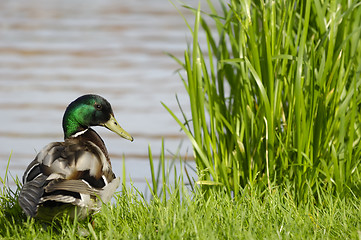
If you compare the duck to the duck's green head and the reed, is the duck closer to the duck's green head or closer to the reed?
the duck's green head

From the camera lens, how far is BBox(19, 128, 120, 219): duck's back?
319 cm

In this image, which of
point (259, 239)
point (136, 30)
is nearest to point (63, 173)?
point (259, 239)

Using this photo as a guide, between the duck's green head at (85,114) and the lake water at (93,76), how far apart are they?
35 cm

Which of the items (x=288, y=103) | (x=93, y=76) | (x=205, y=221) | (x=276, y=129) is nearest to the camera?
(x=205, y=221)

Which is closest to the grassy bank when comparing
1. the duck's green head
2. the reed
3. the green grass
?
the green grass

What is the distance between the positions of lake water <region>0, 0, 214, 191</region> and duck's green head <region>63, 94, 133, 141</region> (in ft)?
1.15

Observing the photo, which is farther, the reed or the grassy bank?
the reed

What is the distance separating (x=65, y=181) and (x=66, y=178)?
73 millimetres

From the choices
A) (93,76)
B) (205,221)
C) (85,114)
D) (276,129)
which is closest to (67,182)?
(205,221)

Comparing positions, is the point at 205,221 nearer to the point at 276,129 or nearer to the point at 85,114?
the point at 276,129

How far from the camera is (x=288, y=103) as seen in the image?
416 cm

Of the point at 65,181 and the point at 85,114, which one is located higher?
the point at 85,114

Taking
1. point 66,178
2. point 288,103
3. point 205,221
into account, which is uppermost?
point 288,103

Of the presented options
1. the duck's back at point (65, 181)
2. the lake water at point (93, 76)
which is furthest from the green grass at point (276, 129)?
the lake water at point (93, 76)
